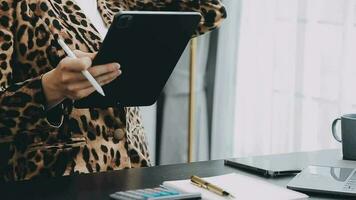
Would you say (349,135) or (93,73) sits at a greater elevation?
(93,73)

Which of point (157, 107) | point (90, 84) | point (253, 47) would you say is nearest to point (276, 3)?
point (253, 47)

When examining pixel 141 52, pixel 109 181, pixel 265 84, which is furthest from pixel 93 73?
pixel 265 84

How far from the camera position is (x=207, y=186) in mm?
1228

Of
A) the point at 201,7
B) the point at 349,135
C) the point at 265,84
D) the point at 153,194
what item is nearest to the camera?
the point at 153,194

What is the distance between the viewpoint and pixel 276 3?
9.01ft

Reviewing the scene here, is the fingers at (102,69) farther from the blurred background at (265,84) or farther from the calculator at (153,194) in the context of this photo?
the blurred background at (265,84)

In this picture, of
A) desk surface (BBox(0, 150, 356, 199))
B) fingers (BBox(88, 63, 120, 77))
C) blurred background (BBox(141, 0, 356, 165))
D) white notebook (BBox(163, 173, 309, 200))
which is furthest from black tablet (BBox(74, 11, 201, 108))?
blurred background (BBox(141, 0, 356, 165))

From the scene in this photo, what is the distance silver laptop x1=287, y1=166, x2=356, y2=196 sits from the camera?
124 cm

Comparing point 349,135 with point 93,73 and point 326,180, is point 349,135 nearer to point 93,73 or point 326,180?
point 326,180

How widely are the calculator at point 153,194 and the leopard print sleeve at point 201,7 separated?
0.80 meters

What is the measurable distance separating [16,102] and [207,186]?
522 millimetres

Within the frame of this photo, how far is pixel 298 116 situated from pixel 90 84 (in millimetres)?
1430

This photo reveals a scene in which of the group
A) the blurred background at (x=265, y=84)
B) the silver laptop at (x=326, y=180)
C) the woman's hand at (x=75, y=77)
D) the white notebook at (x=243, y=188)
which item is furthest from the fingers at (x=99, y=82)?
the blurred background at (x=265, y=84)

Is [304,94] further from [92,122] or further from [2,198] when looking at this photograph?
[2,198]
